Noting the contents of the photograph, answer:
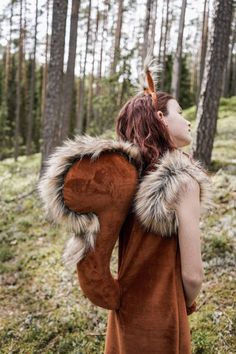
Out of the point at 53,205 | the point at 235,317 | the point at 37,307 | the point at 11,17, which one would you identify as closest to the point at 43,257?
the point at 37,307

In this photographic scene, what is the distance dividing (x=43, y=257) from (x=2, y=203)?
445cm

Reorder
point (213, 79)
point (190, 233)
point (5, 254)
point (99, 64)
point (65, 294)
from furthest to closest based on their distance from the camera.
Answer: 1. point (99, 64)
2. point (213, 79)
3. point (5, 254)
4. point (65, 294)
5. point (190, 233)

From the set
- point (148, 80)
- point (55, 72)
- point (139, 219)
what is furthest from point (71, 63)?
point (139, 219)

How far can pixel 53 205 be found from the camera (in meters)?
2.06

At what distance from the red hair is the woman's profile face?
1.3 inches

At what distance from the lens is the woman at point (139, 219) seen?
192 cm

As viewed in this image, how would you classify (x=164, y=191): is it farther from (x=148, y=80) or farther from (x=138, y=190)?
(x=148, y=80)

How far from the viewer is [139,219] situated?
6.53ft

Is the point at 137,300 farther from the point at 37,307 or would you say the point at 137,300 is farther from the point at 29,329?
the point at 37,307

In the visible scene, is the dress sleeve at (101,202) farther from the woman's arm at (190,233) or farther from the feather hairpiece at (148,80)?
the feather hairpiece at (148,80)

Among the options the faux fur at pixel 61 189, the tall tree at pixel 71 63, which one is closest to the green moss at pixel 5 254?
the faux fur at pixel 61 189

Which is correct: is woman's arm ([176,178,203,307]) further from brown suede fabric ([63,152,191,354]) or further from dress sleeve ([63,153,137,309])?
dress sleeve ([63,153,137,309])

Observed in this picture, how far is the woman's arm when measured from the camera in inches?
74.0

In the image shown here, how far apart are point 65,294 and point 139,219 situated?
15.4 feet
